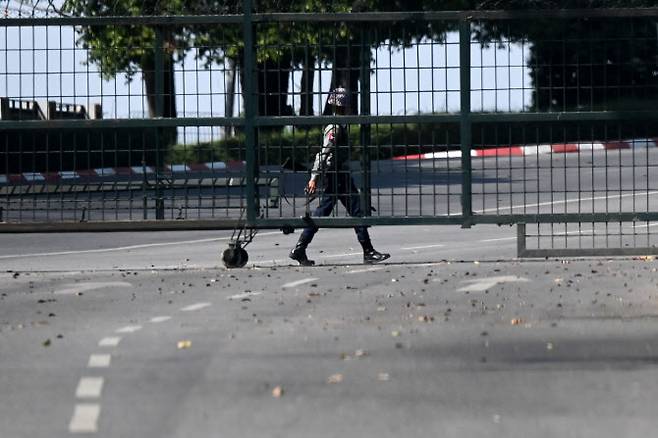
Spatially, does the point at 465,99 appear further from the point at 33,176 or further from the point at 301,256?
the point at 33,176

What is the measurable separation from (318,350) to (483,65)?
6.26 meters

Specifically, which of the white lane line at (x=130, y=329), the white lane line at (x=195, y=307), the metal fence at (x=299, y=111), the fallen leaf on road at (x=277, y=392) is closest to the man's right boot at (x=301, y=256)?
the metal fence at (x=299, y=111)

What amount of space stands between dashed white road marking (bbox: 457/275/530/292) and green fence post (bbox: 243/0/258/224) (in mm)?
2628

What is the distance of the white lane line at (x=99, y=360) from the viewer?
347 inches

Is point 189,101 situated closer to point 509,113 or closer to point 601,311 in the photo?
point 509,113

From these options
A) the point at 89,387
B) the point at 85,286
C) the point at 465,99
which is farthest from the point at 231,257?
the point at 89,387

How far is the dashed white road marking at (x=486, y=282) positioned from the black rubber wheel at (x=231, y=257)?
2.57m

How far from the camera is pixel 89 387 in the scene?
813cm

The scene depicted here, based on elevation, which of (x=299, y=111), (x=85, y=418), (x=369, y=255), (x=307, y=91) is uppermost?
(x=307, y=91)

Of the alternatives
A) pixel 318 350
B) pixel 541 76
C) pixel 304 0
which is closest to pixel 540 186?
pixel 541 76

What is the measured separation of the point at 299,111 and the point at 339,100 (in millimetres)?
343

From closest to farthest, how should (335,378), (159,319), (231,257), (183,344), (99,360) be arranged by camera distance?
(335,378) < (99,360) < (183,344) < (159,319) < (231,257)

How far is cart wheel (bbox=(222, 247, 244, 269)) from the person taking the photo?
1505cm

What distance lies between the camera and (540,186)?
1667 centimetres
